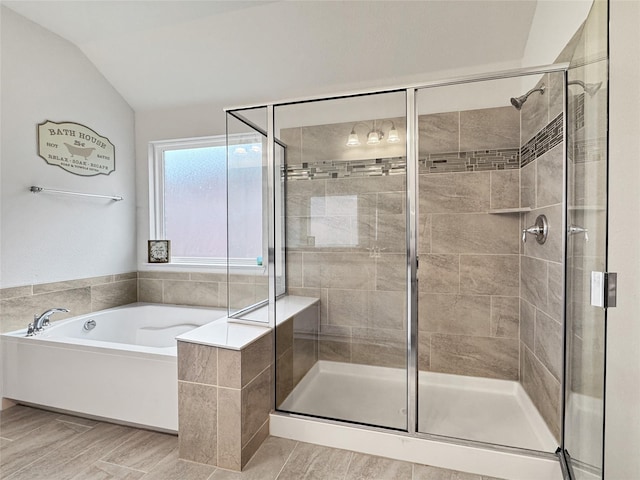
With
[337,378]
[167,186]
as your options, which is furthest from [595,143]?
[167,186]

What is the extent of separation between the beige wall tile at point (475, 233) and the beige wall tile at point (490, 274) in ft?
0.18

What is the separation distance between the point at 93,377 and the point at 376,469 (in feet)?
5.50

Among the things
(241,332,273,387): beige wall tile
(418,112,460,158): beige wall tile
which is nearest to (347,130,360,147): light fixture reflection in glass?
(418,112,460,158): beige wall tile

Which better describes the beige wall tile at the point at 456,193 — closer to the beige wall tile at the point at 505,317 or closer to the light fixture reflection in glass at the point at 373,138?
the light fixture reflection in glass at the point at 373,138

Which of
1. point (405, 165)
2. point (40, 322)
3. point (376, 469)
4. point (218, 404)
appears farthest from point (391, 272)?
point (40, 322)

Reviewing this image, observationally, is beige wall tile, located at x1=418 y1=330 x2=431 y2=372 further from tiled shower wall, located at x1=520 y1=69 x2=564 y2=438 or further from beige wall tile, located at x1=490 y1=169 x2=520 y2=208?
beige wall tile, located at x1=490 y1=169 x2=520 y2=208

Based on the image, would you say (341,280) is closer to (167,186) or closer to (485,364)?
(485,364)

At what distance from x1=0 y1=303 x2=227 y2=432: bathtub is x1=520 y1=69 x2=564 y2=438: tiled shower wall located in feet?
6.56

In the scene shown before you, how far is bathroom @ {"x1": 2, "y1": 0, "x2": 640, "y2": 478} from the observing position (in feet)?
6.95

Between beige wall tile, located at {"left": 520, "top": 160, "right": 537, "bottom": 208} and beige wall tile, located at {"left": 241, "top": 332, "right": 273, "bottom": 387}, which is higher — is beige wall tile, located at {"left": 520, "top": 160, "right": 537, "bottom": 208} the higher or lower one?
the higher one

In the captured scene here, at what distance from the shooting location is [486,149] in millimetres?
2311

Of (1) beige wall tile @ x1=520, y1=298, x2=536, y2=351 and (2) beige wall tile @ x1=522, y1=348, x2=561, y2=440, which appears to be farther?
(1) beige wall tile @ x1=520, y1=298, x2=536, y2=351

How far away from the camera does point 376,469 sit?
1.62 metres

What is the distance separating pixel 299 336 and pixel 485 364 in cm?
135
